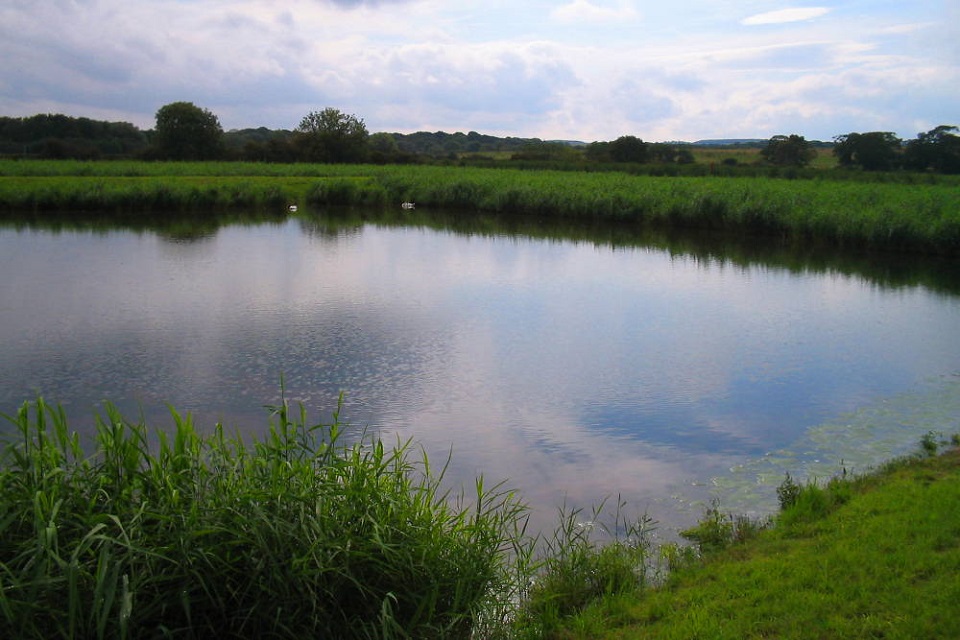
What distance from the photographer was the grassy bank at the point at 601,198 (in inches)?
675

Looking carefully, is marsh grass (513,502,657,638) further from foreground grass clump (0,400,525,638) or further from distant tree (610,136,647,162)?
distant tree (610,136,647,162)

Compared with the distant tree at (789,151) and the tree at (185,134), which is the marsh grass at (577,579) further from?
the tree at (185,134)

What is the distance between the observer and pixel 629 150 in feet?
160

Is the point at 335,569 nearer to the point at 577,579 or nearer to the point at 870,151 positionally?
the point at 577,579

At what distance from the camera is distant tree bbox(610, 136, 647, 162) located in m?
48.5

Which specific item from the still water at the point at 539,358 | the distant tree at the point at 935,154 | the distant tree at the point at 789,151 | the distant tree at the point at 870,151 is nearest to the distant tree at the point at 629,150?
the distant tree at the point at 789,151

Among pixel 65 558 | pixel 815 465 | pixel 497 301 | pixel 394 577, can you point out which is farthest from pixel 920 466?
pixel 497 301

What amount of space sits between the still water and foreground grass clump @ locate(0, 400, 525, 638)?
162 centimetres

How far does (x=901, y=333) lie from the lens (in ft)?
33.2

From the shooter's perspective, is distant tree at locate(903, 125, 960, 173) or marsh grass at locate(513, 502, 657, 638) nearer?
marsh grass at locate(513, 502, 657, 638)

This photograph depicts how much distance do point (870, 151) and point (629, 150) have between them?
15560 mm

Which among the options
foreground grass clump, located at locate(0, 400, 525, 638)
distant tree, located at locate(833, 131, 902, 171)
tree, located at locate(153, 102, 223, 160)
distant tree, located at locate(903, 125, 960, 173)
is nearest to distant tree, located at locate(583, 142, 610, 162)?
distant tree, located at locate(833, 131, 902, 171)

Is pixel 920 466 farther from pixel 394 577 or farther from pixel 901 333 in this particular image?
pixel 901 333

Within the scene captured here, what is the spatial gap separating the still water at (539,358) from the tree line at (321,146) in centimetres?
2355
